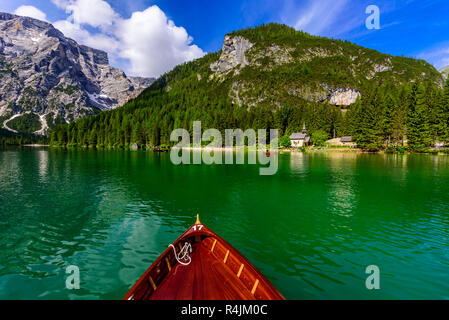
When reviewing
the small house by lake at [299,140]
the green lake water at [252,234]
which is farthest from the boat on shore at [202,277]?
the small house by lake at [299,140]

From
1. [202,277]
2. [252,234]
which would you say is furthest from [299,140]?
[202,277]

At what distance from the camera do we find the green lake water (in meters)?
9.19

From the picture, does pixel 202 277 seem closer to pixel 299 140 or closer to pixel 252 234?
pixel 252 234

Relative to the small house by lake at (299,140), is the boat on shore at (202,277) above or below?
below

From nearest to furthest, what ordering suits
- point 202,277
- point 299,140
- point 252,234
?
point 202,277 → point 252,234 → point 299,140

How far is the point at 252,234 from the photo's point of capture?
14266mm

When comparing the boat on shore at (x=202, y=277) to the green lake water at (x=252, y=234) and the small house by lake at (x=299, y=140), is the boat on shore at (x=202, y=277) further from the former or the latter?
the small house by lake at (x=299, y=140)

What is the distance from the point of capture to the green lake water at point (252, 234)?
919 cm

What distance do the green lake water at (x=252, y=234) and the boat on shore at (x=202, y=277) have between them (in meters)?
2.60

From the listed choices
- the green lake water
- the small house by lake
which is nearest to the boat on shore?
the green lake water

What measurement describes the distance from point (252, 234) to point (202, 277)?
714cm

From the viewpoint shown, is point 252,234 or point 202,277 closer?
point 202,277

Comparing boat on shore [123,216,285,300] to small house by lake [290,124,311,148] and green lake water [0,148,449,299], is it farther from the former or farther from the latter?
small house by lake [290,124,311,148]
